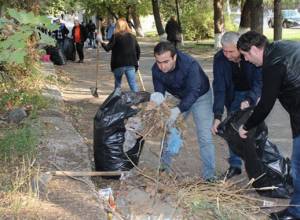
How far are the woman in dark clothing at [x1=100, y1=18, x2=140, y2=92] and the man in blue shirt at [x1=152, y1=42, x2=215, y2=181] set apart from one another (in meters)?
3.81

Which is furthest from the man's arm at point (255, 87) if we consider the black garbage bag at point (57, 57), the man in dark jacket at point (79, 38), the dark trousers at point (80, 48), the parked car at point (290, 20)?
the parked car at point (290, 20)

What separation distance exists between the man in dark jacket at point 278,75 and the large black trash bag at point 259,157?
0.50m

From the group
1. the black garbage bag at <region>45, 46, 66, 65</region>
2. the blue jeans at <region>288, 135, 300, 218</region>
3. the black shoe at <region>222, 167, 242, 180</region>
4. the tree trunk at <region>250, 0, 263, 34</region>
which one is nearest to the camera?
the blue jeans at <region>288, 135, 300, 218</region>

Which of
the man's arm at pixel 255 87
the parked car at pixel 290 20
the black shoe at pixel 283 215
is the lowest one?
the parked car at pixel 290 20

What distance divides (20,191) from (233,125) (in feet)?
6.82

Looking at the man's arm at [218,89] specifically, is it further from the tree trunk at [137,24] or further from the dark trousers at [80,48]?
the tree trunk at [137,24]

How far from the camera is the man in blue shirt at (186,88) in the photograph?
491 centimetres

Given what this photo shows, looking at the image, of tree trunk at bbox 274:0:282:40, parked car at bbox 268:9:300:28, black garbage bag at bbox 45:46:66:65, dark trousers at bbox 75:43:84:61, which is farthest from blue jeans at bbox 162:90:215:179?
parked car at bbox 268:9:300:28

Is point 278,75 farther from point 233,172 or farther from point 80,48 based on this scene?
point 80,48

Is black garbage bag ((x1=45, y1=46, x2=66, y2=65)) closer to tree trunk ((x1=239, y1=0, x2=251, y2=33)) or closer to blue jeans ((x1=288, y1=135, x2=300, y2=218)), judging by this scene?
tree trunk ((x1=239, y1=0, x2=251, y2=33))

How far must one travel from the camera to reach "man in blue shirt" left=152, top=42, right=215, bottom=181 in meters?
4.91

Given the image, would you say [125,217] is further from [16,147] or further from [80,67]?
[80,67]

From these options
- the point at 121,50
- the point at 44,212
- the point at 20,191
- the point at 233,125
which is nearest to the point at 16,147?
the point at 20,191

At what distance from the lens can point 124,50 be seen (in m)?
9.02
